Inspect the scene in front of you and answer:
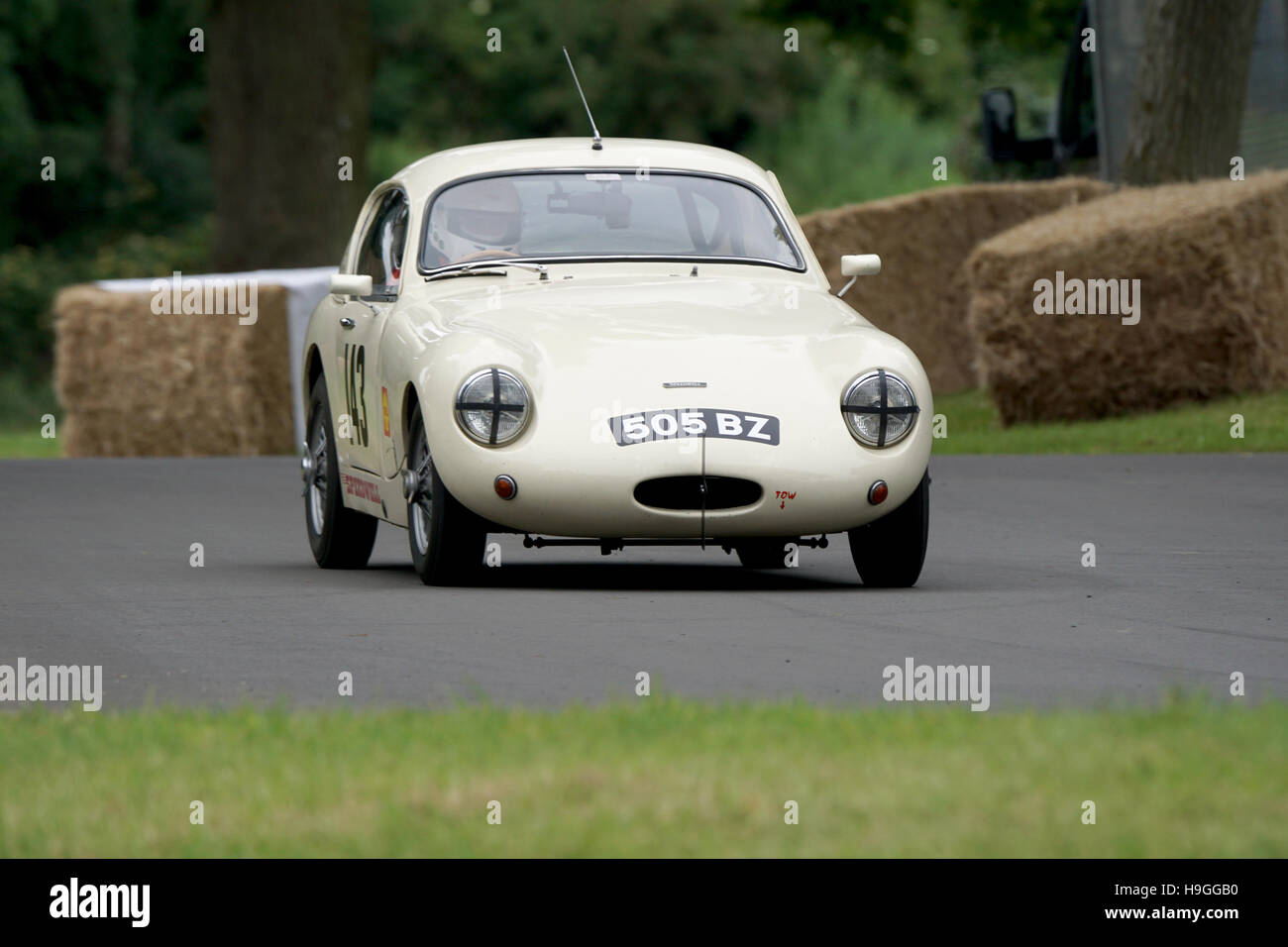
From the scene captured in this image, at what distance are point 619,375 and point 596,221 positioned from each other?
5.33 feet

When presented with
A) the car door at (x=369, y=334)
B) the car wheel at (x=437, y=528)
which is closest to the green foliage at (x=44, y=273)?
the car door at (x=369, y=334)

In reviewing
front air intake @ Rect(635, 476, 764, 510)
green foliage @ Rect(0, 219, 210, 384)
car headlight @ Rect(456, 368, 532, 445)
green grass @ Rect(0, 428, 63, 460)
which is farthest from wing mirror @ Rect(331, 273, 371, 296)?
green foliage @ Rect(0, 219, 210, 384)

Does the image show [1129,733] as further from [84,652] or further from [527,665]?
[84,652]

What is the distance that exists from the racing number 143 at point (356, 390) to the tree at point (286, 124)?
16.4 meters

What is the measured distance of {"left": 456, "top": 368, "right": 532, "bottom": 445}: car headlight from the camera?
31.4 ft

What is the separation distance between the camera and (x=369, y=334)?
1104 cm

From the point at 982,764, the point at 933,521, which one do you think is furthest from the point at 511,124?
the point at 982,764

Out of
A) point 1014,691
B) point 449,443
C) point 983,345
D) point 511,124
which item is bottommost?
point 1014,691

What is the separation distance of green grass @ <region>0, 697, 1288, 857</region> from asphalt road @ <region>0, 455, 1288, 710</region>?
65 cm

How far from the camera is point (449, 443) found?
962 cm

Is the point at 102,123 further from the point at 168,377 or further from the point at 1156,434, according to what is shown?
the point at 1156,434

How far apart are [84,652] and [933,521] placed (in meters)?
6.52

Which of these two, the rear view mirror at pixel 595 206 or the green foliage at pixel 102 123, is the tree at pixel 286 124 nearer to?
the rear view mirror at pixel 595 206

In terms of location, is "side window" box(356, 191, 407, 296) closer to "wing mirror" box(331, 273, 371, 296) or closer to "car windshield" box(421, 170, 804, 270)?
"wing mirror" box(331, 273, 371, 296)
